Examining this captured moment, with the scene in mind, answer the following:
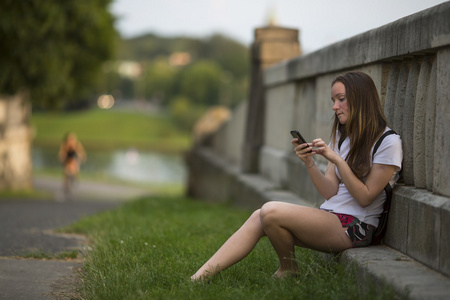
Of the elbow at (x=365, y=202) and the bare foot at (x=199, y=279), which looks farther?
the bare foot at (x=199, y=279)

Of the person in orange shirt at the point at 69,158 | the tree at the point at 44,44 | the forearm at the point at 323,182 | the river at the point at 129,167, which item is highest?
the tree at the point at 44,44

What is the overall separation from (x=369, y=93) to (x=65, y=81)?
49.9 ft

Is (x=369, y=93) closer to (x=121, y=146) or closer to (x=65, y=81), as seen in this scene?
(x=65, y=81)

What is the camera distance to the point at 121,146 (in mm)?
74500

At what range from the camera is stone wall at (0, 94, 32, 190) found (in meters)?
19.7

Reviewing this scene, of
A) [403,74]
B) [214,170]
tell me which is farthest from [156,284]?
[214,170]

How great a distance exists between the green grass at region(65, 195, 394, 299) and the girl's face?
2.99 ft

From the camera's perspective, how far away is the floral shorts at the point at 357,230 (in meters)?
4.10

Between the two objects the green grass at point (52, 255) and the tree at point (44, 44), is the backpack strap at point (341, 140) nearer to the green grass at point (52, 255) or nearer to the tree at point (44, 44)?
the green grass at point (52, 255)

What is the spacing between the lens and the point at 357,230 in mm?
4121

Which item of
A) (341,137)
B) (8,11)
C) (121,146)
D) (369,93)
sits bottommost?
(121,146)

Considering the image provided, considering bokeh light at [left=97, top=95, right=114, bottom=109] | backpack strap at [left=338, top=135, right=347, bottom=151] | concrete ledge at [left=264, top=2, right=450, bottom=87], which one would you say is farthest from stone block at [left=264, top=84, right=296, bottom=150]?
bokeh light at [left=97, top=95, right=114, bottom=109]

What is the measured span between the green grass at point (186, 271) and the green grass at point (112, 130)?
6500 centimetres

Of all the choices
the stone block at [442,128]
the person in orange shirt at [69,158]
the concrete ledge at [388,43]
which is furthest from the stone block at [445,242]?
the person in orange shirt at [69,158]
